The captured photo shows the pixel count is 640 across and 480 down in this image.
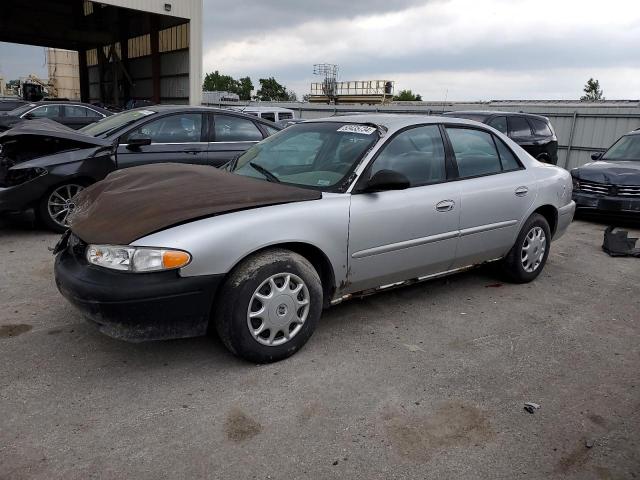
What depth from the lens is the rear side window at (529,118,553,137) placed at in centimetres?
1222

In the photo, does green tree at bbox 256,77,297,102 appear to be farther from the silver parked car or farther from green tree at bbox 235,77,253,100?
the silver parked car

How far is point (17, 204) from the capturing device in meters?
5.71

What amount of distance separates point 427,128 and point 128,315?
2694 mm

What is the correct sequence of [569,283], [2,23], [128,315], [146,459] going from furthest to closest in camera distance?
1. [2,23]
2. [569,283]
3. [128,315]
4. [146,459]

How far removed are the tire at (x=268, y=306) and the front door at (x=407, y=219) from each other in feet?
1.44

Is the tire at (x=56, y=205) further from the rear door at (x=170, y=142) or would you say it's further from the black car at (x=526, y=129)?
the black car at (x=526, y=129)

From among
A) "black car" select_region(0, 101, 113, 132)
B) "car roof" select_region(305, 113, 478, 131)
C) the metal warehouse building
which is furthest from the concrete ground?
the metal warehouse building

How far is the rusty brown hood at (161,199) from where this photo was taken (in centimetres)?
298

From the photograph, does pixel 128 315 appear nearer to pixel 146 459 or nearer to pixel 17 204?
pixel 146 459

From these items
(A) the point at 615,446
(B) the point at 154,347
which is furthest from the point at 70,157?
(A) the point at 615,446

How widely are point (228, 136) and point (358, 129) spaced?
3.82 m

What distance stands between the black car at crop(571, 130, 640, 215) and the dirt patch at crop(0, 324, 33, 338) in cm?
767

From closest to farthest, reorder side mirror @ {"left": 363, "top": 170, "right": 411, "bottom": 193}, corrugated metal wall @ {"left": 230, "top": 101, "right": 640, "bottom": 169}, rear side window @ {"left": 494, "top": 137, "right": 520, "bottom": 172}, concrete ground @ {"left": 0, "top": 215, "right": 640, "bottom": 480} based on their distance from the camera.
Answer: concrete ground @ {"left": 0, "top": 215, "right": 640, "bottom": 480}, side mirror @ {"left": 363, "top": 170, "right": 411, "bottom": 193}, rear side window @ {"left": 494, "top": 137, "right": 520, "bottom": 172}, corrugated metal wall @ {"left": 230, "top": 101, "right": 640, "bottom": 169}

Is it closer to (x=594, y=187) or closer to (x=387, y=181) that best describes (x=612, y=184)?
(x=594, y=187)
